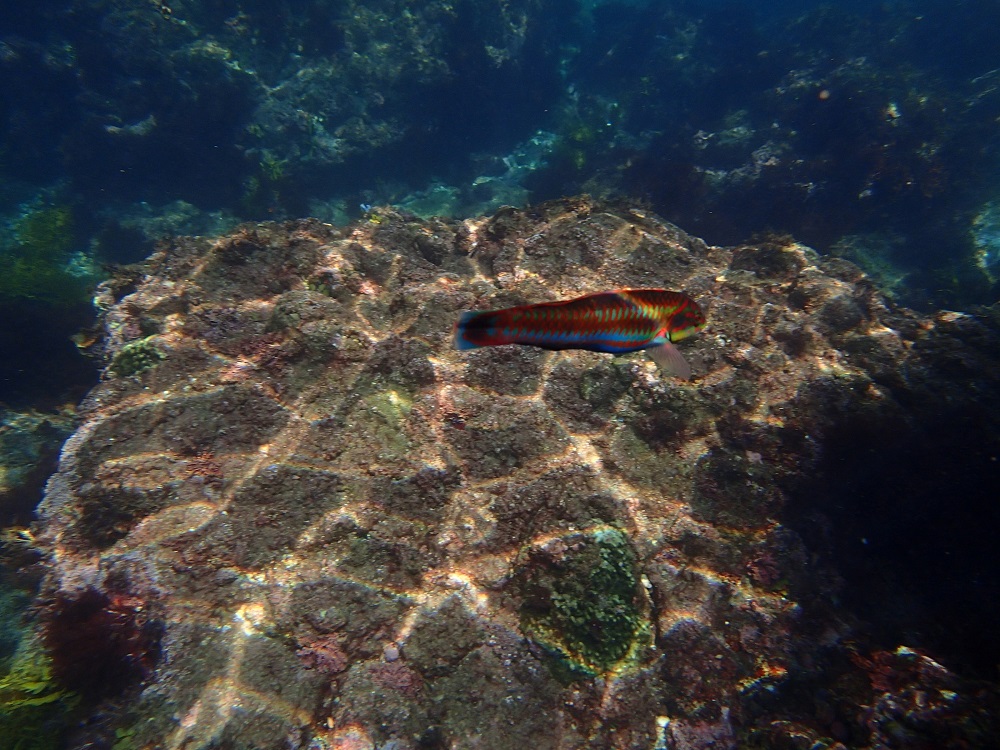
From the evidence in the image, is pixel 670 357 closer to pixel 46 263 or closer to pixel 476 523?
pixel 476 523

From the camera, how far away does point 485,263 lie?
5012mm

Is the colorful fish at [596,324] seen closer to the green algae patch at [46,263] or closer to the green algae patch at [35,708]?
the green algae patch at [35,708]

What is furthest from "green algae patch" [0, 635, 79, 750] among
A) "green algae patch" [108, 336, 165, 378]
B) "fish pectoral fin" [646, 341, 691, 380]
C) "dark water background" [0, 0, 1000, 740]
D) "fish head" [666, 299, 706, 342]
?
"dark water background" [0, 0, 1000, 740]

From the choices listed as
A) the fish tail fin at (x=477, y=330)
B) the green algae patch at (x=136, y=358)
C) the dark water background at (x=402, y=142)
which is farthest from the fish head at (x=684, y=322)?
the dark water background at (x=402, y=142)

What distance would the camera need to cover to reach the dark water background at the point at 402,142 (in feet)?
41.2

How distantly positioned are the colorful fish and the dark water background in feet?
36.0

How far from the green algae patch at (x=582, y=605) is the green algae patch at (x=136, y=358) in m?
3.73

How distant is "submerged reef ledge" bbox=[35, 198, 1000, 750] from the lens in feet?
10.3

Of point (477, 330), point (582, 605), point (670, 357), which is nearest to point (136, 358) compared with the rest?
point (477, 330)

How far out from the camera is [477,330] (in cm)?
160

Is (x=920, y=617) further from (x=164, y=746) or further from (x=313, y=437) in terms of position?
(x=164, y=746)

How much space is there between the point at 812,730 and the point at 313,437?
4.23 meters

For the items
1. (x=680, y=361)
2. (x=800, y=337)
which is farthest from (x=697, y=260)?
(x=680, y=361)

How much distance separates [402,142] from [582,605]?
622 inches
